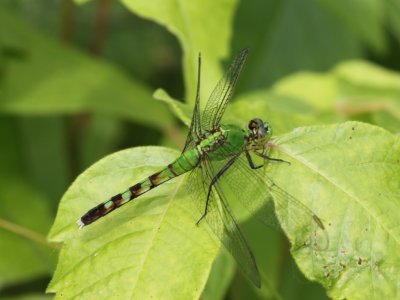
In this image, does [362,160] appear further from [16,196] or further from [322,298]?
[16,196]

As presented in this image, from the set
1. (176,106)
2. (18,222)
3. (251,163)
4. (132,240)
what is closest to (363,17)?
(251,163)

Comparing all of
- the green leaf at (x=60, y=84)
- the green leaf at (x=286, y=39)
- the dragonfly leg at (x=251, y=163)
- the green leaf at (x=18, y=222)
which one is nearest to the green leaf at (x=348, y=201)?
the dragonfly leg at (x=251, y=163)

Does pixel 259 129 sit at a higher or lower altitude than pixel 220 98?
lower

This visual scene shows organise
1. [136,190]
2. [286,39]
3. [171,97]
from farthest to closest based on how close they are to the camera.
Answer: [286,39] < [171,97] < [136,190]

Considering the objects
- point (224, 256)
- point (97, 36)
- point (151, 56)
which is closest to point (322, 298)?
point (224, 256)

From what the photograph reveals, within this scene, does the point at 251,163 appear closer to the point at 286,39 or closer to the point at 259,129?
the point at 259,129

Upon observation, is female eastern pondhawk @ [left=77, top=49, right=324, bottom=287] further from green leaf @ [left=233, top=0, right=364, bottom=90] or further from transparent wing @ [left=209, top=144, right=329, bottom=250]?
green leaf @ [left=233, top=0, right=364, bottom=90]
